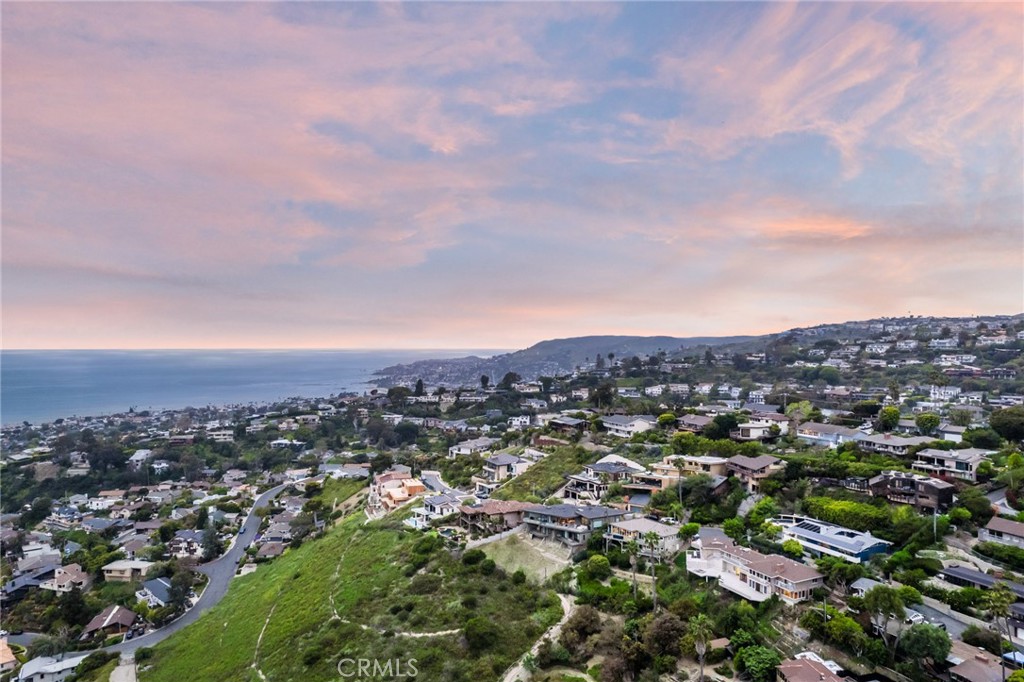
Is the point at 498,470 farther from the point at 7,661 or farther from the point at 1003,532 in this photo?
the point at 7,661

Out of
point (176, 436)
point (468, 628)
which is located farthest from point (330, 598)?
point (176, 436)

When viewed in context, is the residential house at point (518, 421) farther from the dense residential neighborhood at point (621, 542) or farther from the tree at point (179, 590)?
the tree at point (179, 590)

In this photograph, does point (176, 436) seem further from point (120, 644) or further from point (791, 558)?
point (791, 558)

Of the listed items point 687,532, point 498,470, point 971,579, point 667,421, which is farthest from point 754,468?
point 498,470

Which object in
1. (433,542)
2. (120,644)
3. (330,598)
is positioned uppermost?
(433,542)

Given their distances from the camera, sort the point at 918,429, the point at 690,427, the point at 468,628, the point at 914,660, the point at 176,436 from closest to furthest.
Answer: the point at 914,660
the point at 468,628
the point at 918,429
the point at 690,427
the point at 176,436

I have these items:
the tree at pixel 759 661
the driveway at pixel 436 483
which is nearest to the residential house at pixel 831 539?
the tree at pixel 759 661
